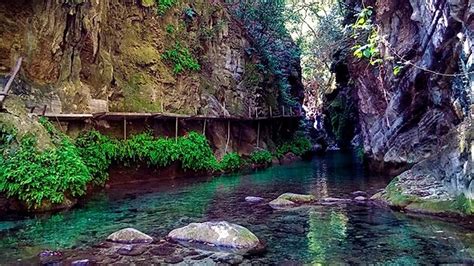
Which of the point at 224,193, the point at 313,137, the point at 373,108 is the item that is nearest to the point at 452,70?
the point at 224,193

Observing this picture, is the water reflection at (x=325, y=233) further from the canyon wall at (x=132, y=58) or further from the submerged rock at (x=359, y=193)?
the canyon wall at (x=132, y=58)

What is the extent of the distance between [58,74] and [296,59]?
74.8ft

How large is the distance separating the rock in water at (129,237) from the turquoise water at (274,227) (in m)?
0.36

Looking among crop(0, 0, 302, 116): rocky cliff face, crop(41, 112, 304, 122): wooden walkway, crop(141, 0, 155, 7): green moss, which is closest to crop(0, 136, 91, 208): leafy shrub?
crop(41, 112, 304, 122): wooden walkway

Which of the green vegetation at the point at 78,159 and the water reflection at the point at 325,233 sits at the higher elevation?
the green vegetation at the point at 78,159

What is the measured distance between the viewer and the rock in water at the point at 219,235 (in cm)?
719

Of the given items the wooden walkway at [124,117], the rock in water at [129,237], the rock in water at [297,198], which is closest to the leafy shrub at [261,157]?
the wooden walkway at [124,117]

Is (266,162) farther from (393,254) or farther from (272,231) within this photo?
(393,254)

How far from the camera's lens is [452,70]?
438 inches

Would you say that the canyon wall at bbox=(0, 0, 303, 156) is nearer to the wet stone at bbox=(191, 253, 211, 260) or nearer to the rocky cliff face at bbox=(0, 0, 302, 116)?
the rocky cliff face at bbox=(0, 0, 302, 116)

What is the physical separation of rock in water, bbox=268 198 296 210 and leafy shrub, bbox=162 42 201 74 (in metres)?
10.8

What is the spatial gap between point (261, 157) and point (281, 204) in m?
13.2

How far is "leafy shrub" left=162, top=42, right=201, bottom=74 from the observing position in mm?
20375

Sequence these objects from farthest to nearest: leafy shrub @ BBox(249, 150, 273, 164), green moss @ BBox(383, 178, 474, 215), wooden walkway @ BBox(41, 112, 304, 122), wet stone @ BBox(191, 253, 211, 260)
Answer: leafy shrub @ BBox(249, 150, 273, 164) → wooden walkway @ BBox(41, 112, 304, 122) → green moss @ BBox(383, 178, 474, 215) → wet stone @ BBox(191, 253, 211, 260)
